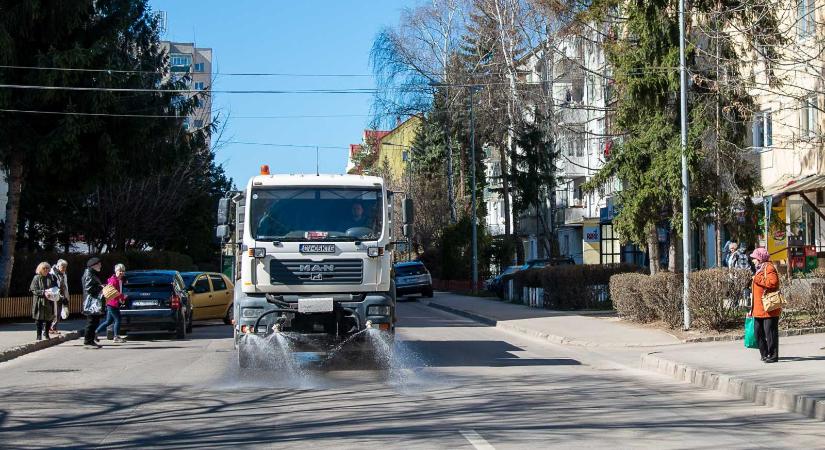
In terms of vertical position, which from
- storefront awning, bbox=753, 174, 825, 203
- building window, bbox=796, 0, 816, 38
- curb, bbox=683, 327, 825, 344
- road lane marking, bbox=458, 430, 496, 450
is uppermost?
building window, bbox=796, 0, 816, 38

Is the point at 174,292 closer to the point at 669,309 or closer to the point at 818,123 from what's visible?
the point at 669,309

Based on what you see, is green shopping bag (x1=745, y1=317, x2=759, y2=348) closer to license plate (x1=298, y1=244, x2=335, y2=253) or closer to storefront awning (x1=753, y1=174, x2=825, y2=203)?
license plate (x1=298, y1=244, x2=335, y2=253)

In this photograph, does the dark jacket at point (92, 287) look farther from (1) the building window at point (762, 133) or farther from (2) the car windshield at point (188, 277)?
(1) the building window at point (762, 133)

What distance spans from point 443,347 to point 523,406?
30.0 ft

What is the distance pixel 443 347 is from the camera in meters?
21.2

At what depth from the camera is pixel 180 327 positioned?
24516 mm

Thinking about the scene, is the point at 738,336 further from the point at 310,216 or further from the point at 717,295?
the point at 310,216

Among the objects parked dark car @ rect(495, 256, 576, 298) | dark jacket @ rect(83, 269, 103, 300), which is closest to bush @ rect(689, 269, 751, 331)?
dark jacket @ rect(83, 269, 103, 300)

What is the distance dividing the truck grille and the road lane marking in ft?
19.9

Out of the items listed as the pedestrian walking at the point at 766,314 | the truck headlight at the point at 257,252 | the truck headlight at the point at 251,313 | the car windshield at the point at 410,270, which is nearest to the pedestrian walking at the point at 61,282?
the truck headlight at the point at 257,252

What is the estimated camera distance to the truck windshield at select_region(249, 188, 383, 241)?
53.1ft

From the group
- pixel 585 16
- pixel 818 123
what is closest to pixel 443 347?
pixel 585 16

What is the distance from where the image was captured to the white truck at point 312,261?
15.8 metres

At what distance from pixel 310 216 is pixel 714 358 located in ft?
21.5
